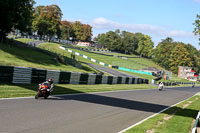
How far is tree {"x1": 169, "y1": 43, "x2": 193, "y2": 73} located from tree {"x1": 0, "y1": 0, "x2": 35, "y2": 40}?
96.6m

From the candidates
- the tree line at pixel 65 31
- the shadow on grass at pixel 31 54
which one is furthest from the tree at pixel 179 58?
the shadow on grass at pixel 31 54

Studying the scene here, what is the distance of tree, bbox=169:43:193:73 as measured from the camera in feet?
412

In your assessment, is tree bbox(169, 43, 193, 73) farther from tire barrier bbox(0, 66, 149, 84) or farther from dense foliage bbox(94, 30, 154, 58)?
tire barrier bbox(0, 66, 149, 84)

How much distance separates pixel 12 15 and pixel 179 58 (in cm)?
10462

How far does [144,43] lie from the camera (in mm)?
163125

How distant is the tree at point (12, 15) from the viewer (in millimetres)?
34750

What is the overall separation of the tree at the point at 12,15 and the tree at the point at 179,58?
9661cm

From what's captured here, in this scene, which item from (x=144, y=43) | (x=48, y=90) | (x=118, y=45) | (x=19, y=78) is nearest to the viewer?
(x=48, y=90)

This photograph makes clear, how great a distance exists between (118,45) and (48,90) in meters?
134

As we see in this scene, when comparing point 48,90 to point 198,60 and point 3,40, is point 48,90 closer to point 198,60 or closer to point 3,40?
point 3,40

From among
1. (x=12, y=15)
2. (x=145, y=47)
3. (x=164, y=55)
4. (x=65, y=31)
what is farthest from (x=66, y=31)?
(x=12, y=15)

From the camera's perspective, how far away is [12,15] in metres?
36.8

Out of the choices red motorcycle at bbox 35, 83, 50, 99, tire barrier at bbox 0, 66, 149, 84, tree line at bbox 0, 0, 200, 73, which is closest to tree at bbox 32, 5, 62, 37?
tree line at bbox 0, 0, 200, 73

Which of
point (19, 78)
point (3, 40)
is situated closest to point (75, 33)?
point (3, 40)
